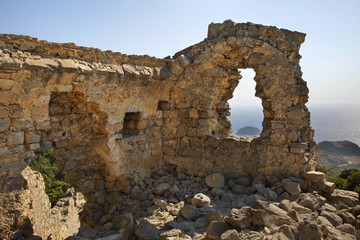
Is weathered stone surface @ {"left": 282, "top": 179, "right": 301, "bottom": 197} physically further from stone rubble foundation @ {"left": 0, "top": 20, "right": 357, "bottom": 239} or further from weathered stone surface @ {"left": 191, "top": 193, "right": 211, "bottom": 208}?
weathered stone surface @ {"left": 191, "top": 193, "right": 211, "bottom": 208}

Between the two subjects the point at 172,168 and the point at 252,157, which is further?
the point at 172,168

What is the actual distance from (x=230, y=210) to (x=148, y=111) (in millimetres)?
2683

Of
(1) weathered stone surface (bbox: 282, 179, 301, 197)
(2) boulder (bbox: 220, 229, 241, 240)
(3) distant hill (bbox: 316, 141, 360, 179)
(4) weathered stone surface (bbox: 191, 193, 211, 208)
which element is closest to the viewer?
(2) boulder (bbox: 220, 229, 241, 240)

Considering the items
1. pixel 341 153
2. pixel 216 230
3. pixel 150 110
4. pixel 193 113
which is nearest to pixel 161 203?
pixel 216 230

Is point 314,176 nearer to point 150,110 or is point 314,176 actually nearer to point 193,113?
point 193,113

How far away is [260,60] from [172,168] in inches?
127

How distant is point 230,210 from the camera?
4.49 meters

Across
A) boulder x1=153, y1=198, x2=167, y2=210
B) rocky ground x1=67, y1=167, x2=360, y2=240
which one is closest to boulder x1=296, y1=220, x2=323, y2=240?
rocky ground x1=67, y1=167, x2=360, y2=240

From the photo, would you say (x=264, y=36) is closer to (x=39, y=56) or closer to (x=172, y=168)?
(x=172, y=168)

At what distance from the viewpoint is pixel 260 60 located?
18.1 ft

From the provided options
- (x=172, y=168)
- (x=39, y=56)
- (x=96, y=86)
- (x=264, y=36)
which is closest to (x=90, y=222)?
(x=172, y=168)

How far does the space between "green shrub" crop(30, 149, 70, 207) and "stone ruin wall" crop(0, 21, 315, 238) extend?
864 cm

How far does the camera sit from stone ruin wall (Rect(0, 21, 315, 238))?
373cm

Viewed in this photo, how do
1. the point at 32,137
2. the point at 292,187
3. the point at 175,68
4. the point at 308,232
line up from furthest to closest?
the point at 175,68 → the point at 292,187 → the point at 32,137 → the point at 308,232
